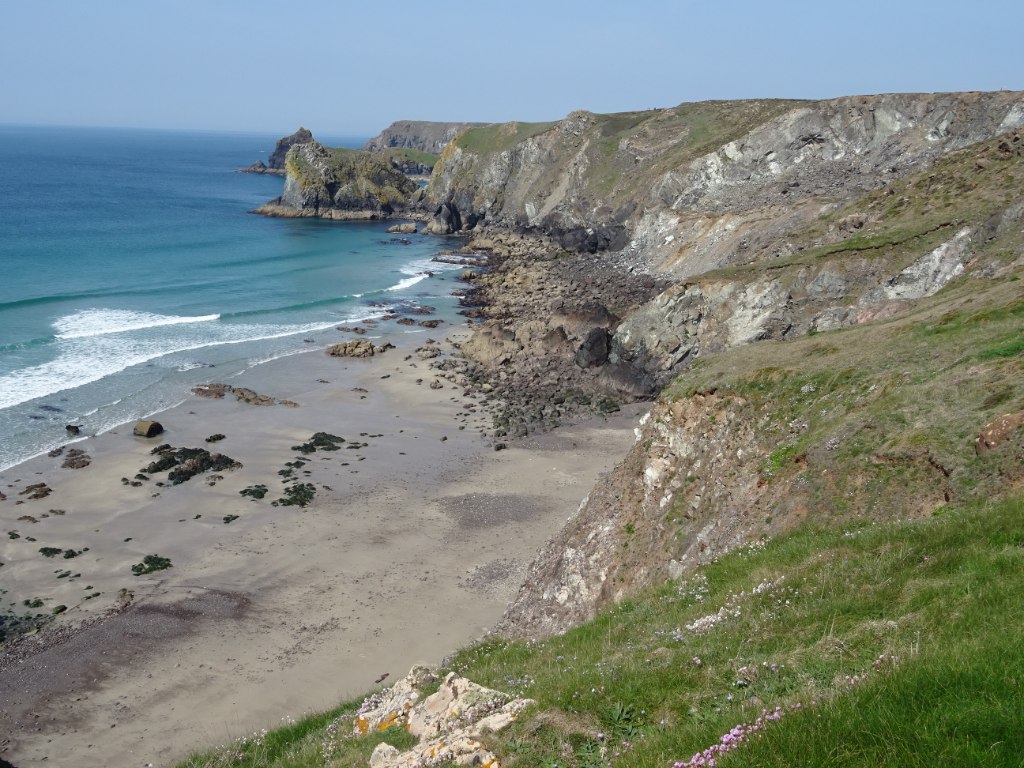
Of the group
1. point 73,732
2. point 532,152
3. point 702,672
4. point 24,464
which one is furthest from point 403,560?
point 532,152

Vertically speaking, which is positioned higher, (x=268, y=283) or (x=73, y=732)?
(x=268, y=283)

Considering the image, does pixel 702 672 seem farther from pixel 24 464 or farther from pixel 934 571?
pixel 24 464

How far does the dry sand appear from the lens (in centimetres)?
2284

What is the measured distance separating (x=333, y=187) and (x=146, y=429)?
326ft

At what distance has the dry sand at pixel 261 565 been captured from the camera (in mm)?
22844

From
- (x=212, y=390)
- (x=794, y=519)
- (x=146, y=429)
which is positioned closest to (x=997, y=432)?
(x=794, y=519)

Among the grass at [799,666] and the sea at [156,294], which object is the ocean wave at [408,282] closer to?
the sea at [156,294]

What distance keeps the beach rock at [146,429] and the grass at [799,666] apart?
32127mm

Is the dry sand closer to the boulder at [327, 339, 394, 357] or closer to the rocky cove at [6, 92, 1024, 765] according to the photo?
the rocky cove at [6, 92, 1024, 765]

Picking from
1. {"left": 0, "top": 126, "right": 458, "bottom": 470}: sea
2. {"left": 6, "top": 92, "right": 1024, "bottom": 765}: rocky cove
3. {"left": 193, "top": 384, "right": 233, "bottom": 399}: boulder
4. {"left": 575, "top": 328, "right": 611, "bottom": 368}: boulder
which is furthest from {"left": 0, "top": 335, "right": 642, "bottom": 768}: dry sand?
{"left": 575, "top": 328, "right": 611, "bottom": 368}: boulder

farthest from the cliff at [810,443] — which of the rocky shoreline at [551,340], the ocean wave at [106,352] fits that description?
the ocean wave at [106,352]

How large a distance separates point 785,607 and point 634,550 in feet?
35.0

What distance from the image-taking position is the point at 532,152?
119625 mm

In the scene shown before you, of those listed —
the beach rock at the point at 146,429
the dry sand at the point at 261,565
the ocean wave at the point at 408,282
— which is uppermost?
the ocean wave at the point at 408,282
